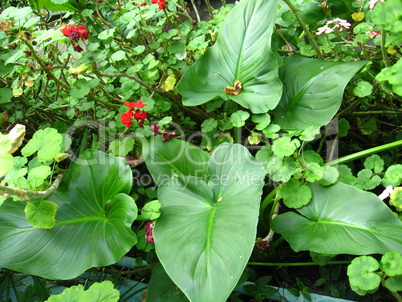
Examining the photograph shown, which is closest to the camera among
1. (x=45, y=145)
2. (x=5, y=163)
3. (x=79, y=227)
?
(x=5, y=163)

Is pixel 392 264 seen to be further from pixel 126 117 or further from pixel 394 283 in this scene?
pixel 126 117

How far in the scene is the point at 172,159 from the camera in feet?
3.76

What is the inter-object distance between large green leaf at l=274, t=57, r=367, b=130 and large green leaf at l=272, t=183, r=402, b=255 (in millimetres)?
248

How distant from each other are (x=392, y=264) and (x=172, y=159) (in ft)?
2.24

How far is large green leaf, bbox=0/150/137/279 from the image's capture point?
36.0 inches

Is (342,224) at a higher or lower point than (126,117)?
lower

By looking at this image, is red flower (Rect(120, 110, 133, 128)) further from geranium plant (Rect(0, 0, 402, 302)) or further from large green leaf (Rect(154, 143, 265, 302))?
large green leaf (Rect(154, 143, 265, 302))

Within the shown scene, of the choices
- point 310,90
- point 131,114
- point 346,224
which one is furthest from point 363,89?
point 131,114

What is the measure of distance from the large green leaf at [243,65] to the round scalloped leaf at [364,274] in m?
0.53

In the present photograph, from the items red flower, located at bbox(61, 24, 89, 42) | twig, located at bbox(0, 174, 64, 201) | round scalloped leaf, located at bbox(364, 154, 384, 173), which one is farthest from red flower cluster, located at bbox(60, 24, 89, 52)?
round scalloped leaf, located at bbox(364, 154, 384, 173)

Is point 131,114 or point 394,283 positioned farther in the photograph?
point 131,114

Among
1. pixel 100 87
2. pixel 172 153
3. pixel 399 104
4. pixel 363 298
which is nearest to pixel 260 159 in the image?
pixel 172 153

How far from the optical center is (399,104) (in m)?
1.52

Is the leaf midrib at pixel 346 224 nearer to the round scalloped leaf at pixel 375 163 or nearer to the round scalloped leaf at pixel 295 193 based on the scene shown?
the round scalloped leaf at pixel 295 193
